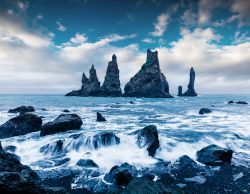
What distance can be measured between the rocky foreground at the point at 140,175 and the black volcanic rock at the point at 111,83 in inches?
5662

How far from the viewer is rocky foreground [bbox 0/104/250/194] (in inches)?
325

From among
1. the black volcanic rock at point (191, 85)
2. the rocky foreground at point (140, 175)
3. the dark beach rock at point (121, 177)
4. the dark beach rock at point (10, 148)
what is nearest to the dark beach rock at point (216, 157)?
the rocky foreground at point (140, 175)

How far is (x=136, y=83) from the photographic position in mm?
158750

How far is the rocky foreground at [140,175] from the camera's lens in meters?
8.26

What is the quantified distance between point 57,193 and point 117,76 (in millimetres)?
155549

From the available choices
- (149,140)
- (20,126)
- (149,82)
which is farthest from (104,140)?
(149,82)

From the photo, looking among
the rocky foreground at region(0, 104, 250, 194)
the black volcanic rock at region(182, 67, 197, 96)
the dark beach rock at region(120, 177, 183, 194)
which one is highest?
the black volcanic rock at region(182, 67, 197, 96)

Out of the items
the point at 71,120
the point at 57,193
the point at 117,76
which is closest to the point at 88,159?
the point at 57,193

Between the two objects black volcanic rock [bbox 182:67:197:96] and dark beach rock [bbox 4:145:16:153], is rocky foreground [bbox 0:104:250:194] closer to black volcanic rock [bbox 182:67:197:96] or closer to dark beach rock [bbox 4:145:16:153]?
dark beach rock [bbox 4:145:16:153]

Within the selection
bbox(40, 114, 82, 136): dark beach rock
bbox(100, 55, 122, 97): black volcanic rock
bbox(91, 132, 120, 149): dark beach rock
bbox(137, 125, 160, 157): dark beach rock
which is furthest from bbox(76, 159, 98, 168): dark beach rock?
bbox(100, 55, 122, 97): black volcanic rock

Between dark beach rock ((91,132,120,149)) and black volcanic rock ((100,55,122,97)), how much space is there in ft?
466

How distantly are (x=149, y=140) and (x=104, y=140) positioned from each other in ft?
13.0

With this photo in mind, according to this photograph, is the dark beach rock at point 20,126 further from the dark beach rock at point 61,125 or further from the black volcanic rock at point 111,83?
the black volcanic rock at point 111,83

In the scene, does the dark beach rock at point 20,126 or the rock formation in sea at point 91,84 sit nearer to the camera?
the dark beach rock at point 20,126
